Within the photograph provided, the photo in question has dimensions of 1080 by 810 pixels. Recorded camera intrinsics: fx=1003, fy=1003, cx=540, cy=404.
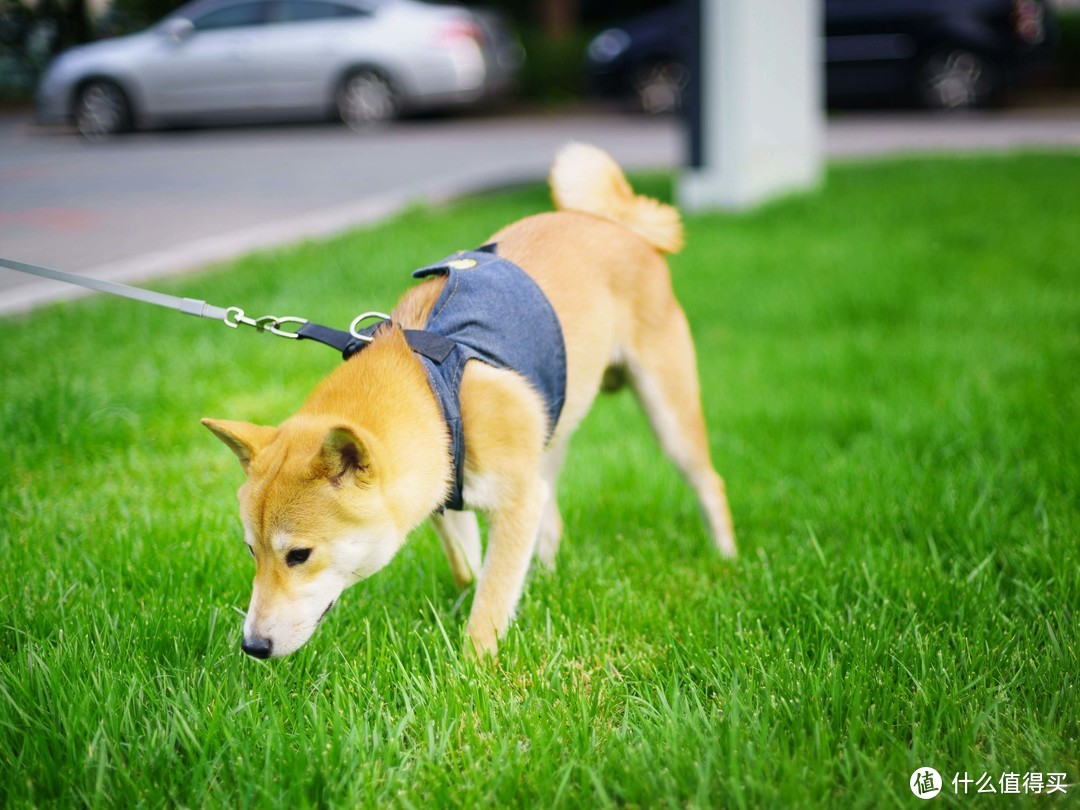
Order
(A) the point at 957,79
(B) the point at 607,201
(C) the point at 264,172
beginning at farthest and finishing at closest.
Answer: (A) the point at 957,79 → (C) the point at 264,172 → (B) the point at 607,201

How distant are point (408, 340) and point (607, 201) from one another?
4.05 feet

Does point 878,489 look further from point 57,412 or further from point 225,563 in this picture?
point 57,412

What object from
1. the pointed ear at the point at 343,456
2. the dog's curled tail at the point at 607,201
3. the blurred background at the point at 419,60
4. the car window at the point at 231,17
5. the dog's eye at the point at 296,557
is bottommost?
the dog's eye at the point at 296,557

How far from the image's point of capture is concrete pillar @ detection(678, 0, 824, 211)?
8547 millimetres

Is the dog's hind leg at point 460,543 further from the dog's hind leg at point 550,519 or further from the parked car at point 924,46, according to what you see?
the parked car at point 924,46

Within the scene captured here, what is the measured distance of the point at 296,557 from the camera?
2312 millimetres

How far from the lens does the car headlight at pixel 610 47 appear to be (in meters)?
17.5

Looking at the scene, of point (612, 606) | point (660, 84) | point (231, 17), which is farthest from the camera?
point (660, 84)

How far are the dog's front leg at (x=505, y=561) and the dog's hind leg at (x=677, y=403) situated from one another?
77 centimetres

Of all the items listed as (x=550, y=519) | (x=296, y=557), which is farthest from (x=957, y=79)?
(x=296, y=557)

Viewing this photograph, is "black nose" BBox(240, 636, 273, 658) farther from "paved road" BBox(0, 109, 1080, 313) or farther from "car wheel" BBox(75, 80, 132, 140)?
"car wheel" BBox(75, 80, 132, 140)

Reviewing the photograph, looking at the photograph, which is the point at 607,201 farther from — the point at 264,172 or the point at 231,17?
the point at 231,17

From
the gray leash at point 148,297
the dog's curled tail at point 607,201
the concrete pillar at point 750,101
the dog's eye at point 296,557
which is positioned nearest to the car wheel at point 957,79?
the concrete pillar at point 750,101

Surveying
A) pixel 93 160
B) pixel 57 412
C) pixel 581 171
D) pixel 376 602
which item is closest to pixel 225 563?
pixel 376 602
